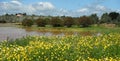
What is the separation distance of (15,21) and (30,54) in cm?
10799

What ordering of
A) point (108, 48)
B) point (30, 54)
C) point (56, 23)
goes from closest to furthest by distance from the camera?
point (30, 54), point (108, 48), point (56, 23)

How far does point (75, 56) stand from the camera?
10.1m

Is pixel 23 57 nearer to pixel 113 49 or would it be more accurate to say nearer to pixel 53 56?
pixel 53 56

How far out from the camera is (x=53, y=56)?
10.3 meters

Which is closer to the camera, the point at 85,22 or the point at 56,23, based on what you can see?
the point at 85,22

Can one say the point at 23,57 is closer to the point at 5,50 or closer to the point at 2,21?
the point at 5,50

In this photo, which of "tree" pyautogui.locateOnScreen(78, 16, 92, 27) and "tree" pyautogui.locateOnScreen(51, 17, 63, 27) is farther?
"tree" pyautogui.locateOnScreen(51, 17, 63, 27)

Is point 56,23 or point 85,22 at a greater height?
point 85,22

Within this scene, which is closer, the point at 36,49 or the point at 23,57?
the point at 23,57

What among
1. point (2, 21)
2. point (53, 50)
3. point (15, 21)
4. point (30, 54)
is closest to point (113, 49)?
point (53, 50)

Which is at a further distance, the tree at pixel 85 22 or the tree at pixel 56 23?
the tree at pixel 56 23

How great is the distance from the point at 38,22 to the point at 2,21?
1125 inches

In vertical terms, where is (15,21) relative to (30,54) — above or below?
below

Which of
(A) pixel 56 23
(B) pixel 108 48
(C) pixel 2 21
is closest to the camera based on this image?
(B) pixel 108 48
